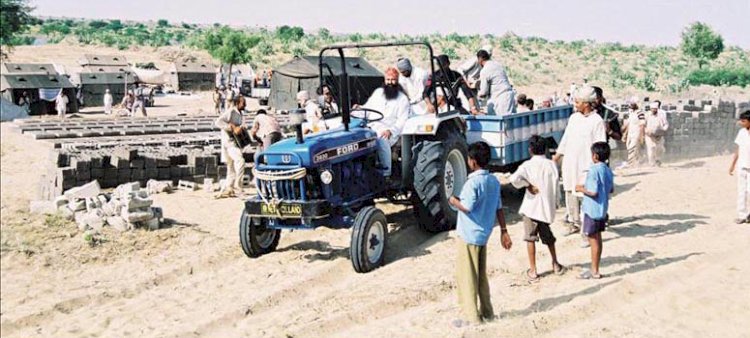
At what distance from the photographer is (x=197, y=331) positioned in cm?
579

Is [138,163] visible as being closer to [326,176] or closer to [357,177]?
[357,177]

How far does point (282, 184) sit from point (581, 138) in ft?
10.9

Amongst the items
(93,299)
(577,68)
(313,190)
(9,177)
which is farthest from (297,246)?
(577,68)

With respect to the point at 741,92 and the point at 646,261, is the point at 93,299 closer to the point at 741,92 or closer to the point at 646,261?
the point at 646,261

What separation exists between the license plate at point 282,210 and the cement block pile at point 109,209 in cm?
225

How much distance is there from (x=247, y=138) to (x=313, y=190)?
13.4ft

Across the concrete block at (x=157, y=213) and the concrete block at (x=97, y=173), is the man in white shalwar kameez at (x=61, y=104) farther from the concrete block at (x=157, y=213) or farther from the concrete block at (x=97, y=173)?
the concrete block at (x=157, y=213)

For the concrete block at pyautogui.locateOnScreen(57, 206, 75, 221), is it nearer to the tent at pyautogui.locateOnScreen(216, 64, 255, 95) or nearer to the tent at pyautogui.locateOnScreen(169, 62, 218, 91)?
the tent at pyautogui.locateOnScreen(216, 64, 255, 95)

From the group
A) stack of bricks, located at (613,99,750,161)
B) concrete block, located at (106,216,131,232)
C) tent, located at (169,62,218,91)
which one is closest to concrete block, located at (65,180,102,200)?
concrete block, located at (106,216,131,232)

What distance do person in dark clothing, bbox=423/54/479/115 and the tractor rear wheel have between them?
0.48 metres

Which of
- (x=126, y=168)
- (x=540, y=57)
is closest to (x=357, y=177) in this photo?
(x=126, y=168)

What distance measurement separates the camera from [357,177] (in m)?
7.98

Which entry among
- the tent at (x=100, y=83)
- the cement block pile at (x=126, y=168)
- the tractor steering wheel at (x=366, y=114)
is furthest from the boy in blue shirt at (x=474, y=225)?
the tent at (x=100, y=83)

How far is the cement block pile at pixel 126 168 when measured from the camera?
11359 mm
